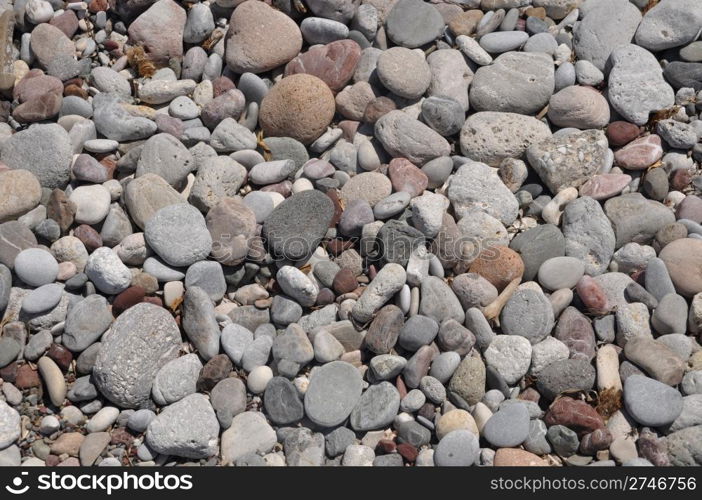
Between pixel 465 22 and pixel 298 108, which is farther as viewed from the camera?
pixel 465 22

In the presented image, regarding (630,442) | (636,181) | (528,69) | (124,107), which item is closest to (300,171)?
(124,107)

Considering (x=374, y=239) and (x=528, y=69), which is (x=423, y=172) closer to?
(x=374, y=239)

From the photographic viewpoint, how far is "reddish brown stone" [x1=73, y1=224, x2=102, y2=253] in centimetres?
338

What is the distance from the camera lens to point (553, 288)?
130 inches

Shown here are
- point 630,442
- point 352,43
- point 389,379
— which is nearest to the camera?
point 630,442

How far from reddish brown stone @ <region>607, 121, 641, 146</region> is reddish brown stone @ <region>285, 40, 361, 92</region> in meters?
1.44

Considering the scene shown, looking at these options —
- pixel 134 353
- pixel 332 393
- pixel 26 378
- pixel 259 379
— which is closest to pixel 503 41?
pixel 332 393

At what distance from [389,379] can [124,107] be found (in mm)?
2071

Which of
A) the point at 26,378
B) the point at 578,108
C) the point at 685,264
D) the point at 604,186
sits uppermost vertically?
the point at 578,108

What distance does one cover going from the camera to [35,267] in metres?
3.23

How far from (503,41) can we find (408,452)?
237cm

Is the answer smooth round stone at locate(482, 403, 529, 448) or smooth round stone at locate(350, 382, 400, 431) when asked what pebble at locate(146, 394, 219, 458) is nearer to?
smooth round stone at locate(350, 382, 400, 431)

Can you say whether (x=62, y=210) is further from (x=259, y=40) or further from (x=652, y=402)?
(x=652, y=402)

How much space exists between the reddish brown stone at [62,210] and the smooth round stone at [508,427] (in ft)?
7.25
